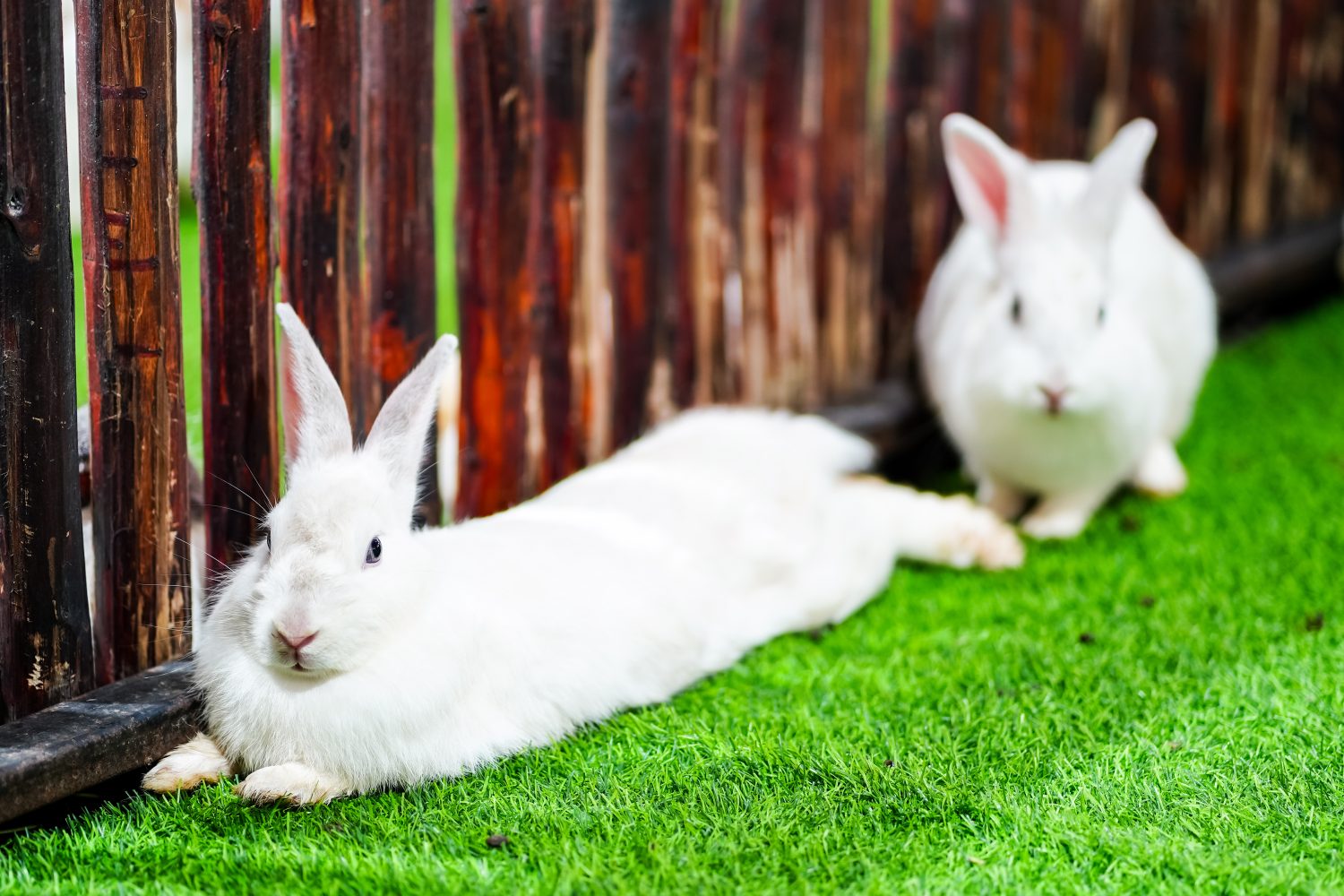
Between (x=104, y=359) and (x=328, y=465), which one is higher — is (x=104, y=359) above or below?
above

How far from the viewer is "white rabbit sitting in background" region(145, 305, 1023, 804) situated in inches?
99.5

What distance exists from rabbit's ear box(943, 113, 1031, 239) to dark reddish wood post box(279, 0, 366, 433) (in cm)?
171

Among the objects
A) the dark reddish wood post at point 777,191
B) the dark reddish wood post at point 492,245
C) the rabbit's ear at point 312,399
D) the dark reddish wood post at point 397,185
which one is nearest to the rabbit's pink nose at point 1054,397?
the dark reddish wood post at point 777,191

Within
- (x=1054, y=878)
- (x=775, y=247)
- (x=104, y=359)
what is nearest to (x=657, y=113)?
(x=775, y=247)

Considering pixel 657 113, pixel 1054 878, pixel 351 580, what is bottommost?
pixel 1054 878

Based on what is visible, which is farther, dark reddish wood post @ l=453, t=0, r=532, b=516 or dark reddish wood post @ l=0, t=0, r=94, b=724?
dark reddish wood post @ l=453, t=0, r=532, b=516

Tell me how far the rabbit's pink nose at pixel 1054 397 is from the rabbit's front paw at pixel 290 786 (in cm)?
203

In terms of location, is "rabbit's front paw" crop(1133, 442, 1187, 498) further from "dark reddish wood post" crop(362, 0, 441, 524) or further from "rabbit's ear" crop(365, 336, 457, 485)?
"rabbit's ear" crop(365, 336, 457, 485)

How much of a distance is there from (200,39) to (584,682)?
1400 millimetres

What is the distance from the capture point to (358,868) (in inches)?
91.6

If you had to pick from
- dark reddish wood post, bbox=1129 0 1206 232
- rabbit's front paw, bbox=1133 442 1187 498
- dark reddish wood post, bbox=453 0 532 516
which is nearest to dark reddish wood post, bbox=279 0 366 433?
dark reddish wood post, bbox=453 0 532 516

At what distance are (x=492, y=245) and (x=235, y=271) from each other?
2.39ft

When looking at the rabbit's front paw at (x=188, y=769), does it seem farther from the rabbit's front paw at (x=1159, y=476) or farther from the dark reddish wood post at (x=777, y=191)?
the rabbit's front paw at (x=1159, y=476)

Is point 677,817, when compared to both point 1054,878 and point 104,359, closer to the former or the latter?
point 1054,878
